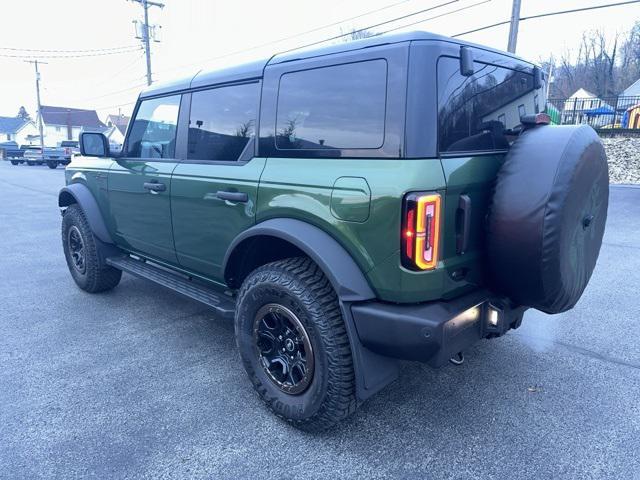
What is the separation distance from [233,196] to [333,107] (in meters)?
0.85

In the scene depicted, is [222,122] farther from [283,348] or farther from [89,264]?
[89,264]

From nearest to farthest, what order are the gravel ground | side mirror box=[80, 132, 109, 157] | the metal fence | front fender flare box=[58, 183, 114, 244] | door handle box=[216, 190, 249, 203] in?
1. door handle box=[216, 190, 249, 203]
2. side mirror box=[80, 132, 109, 157]
3. front fender flare box=[58, 183, 114, 244]
4. the gravel ground
5. the metal fence

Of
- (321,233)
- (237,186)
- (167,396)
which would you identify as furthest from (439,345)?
(167,396)

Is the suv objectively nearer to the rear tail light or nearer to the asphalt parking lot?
the rear tail light

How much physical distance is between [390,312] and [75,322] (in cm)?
317

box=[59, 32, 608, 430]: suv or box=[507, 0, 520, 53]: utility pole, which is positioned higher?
box=[507, 0, 520, 53]: utility pole

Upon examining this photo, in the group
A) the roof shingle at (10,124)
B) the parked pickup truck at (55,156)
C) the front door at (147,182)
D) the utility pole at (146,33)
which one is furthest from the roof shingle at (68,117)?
the front door at (147,182)

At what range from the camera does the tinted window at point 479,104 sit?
2.23 m

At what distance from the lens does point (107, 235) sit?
14.5ft

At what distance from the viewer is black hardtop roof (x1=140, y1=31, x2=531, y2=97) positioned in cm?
220

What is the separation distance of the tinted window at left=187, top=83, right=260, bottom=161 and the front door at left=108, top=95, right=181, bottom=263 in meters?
0.26

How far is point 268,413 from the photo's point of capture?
2734mm

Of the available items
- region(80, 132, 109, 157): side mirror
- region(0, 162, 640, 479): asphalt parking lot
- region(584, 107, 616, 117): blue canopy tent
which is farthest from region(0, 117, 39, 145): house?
region(0, 162, 640, 479): asphalt parking lot

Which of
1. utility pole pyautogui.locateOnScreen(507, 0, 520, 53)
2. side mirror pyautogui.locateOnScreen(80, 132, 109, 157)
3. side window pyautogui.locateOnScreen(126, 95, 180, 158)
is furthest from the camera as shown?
utility pole pyautogui.locateOnScreen(507, 0, 520, 53)
